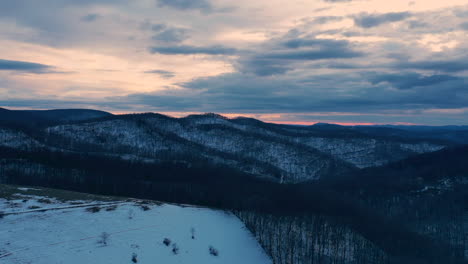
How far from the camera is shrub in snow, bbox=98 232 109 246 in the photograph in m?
65.7

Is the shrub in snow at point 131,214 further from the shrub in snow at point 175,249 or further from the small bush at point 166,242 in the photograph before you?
the shrub in snow at point 175,249

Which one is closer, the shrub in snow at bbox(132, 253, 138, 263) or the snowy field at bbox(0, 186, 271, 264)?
the snowy field at bbox(0, 186, 271, 264)

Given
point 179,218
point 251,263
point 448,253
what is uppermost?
point 179,218

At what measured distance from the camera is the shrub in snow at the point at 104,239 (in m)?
65.7

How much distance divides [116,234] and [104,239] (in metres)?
3.12

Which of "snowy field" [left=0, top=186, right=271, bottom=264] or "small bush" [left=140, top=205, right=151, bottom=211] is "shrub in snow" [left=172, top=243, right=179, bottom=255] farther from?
"small bush" [left=140, top=205, right=151, bottom=211]

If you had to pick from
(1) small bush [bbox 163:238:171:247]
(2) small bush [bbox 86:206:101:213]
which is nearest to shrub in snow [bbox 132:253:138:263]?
(1) small bush [bbox 163:238:171:247]

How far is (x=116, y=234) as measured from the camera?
69.6 meters

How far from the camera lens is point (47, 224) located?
6844 cm

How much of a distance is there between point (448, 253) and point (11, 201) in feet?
404

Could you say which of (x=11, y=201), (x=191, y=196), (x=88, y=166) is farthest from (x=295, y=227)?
(x=88, y=166)

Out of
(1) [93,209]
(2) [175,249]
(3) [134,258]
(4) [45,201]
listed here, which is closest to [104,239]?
(3) [134,258]

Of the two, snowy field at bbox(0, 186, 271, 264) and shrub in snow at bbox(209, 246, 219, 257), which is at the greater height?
snowy field at bbox(0, 186, 271, 264)

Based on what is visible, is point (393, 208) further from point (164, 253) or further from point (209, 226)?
point (164, 253)
